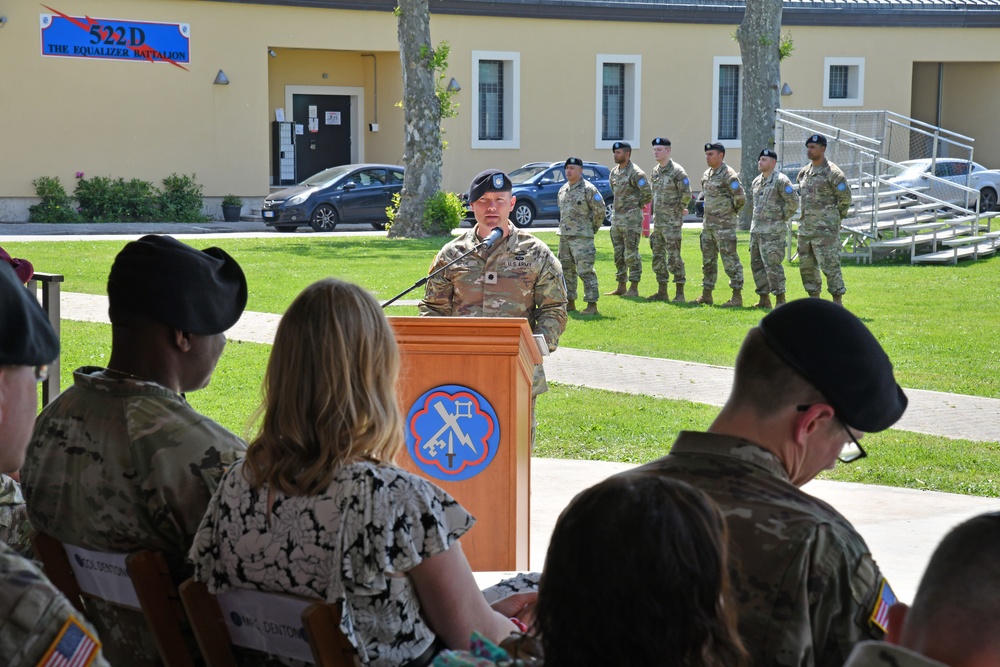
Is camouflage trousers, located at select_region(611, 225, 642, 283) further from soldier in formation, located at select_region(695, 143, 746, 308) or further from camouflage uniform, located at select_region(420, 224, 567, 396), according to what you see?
camouflage uniform, located at select_region(420, 224, 567, 396)

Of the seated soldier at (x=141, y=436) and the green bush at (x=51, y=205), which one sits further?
the green bush at (x=51, y=205)

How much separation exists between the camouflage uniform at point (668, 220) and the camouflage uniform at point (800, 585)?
13.8 meters

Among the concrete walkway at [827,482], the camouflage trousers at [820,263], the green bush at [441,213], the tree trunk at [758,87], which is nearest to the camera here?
the concrete walkway at [827,482]

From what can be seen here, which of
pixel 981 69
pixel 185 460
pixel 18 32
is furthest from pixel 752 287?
pixel 981 69

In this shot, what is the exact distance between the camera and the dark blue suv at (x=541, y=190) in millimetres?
27562

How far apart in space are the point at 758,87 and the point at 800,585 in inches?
962

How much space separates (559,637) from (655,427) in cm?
678

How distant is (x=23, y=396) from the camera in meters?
1.73

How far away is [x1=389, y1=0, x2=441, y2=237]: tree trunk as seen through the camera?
930 inches

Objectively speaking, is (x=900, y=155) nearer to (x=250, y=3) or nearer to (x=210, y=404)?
(x=250, y=3)

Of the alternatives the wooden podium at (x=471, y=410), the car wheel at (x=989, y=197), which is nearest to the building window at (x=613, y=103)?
the car wheel at (x=989, y=197)

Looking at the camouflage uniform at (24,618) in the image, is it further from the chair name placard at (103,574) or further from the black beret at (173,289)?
the black beret at (173,289)

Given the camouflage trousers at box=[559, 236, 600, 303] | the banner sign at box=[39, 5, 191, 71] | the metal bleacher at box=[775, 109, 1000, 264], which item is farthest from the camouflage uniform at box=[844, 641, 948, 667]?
the banner sign at box=[39, 5, 191, 71]

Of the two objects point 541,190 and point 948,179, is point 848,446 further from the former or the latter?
point 948,179
